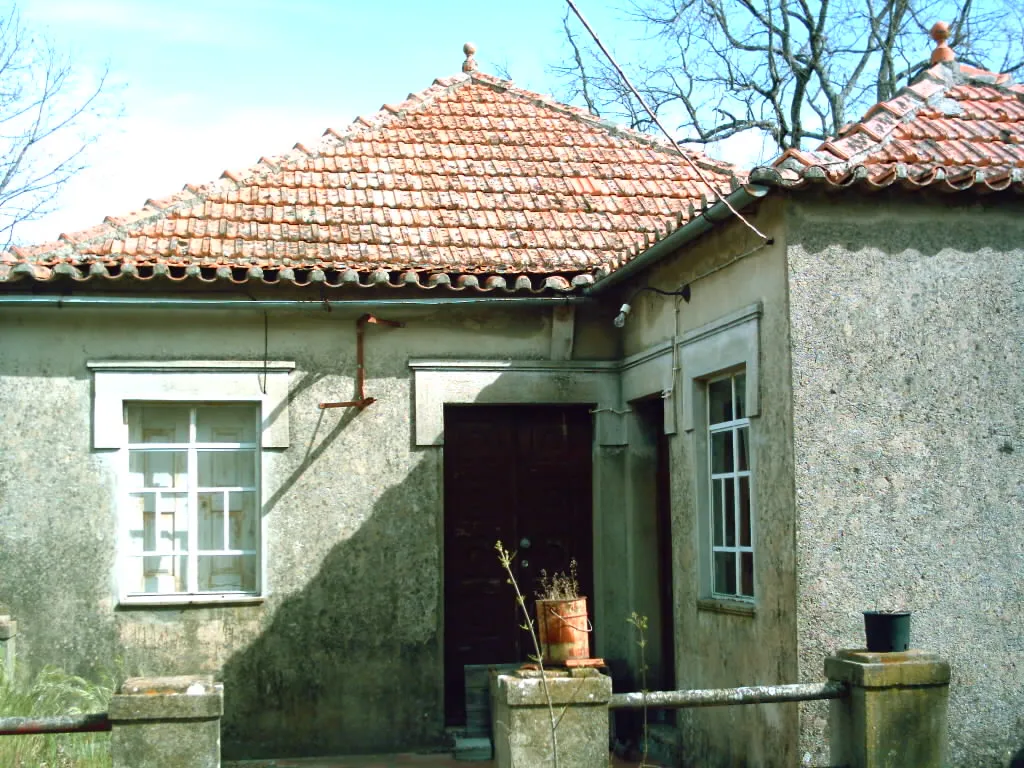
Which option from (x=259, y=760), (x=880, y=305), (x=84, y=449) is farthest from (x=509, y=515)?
(x=880, y=305)

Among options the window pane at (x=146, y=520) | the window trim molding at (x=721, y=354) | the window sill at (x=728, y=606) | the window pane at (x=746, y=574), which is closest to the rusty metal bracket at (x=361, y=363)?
the window pane at (x=146, y=520)

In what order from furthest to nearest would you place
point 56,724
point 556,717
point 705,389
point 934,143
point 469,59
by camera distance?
1. point 469,59
2. point 705,389
3. point 934,143
4. point 556,717
5. point 56,724

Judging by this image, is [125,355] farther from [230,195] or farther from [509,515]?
[509,515]

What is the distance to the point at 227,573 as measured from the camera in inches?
396

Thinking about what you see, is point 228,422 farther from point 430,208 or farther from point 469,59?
point 469,59

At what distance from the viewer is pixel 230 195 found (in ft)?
36.3

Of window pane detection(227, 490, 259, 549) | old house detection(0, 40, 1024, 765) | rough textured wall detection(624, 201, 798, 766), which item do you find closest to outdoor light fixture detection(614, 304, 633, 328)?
old house detection(0, 40, 1024, 765)

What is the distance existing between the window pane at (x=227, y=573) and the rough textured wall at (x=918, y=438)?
4662 millimetres

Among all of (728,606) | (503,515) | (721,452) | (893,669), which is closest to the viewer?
(893,669)

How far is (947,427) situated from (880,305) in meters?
0.79

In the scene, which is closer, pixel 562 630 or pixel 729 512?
pixel 562 630

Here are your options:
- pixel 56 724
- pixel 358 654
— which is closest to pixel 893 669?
pixel 56 724

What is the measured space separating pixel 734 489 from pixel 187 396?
4.26 metres

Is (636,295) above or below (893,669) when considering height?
above
